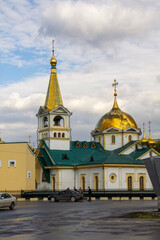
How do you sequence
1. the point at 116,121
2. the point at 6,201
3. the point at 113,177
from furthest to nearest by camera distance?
the point at 116,121
the point at 113,177
the point at 6,201

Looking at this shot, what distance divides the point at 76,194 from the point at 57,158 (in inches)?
828

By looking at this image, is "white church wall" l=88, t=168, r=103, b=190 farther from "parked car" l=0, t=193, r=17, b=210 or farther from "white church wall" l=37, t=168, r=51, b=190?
"parked car" l=0, t=193, r=17, b=210

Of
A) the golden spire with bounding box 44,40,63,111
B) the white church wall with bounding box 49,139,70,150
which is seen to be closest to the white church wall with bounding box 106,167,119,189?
the white church wall with bounding box 49,139,70,150

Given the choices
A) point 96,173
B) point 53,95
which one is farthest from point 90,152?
point 53,95

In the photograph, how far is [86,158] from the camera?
6619 cm

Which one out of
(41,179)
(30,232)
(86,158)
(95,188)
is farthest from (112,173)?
(30,232)

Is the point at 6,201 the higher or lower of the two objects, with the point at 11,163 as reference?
lower

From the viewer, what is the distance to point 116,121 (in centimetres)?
6962

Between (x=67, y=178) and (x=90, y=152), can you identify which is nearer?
(x=67, y=178)

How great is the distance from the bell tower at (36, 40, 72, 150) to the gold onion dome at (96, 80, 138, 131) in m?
6.45

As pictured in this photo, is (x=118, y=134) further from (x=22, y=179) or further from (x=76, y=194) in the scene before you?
(x=76, y=194)

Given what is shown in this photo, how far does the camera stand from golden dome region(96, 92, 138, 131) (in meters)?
69.6

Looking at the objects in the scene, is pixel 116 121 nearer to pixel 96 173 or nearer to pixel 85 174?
pixel 85 174

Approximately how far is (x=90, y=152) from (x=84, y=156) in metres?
1.90
